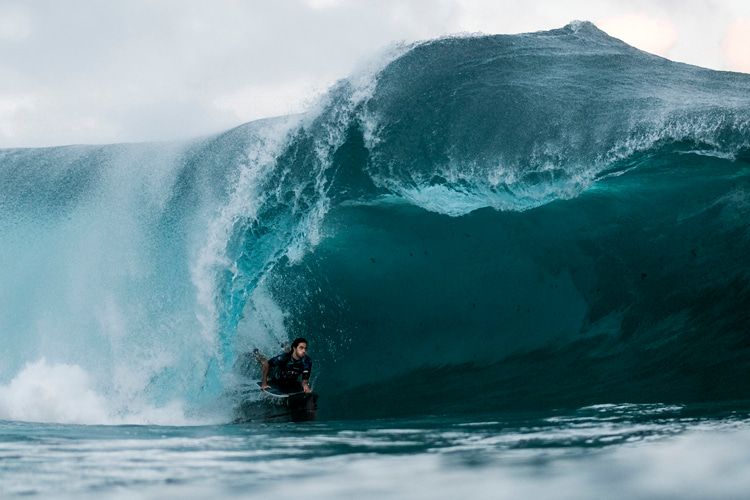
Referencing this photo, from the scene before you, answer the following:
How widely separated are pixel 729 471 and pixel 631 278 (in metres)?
5.07

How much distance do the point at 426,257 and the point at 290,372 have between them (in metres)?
2.64

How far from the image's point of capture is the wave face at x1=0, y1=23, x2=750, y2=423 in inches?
247

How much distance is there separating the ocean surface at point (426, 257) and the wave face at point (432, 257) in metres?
0.02

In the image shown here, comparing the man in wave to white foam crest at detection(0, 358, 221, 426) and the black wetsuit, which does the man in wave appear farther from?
white foam crest at detection(0, 358, 221, 426)

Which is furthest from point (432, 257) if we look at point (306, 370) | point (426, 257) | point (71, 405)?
point (71, 405)

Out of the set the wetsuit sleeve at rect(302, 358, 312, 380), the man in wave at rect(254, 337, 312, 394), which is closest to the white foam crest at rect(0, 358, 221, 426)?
the man in wave at rect(254, 337, 312, 394)

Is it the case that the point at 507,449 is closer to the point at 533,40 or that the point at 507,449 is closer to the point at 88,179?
the point at 533,40

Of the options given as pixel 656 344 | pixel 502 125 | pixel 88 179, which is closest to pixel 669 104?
pixel 502 125

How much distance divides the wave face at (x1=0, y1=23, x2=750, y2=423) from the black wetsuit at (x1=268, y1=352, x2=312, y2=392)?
2.92 feet

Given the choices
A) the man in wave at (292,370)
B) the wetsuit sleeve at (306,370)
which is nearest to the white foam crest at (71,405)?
the man in wave at (292,370)

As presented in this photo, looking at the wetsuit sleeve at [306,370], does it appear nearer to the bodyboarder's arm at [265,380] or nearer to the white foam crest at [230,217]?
the bodyboarder's arm at [265,380]

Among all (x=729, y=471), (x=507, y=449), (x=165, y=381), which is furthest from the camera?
(x=165, y=381)

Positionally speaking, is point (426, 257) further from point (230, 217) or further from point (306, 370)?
point (306, 370)

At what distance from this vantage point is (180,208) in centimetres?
747
